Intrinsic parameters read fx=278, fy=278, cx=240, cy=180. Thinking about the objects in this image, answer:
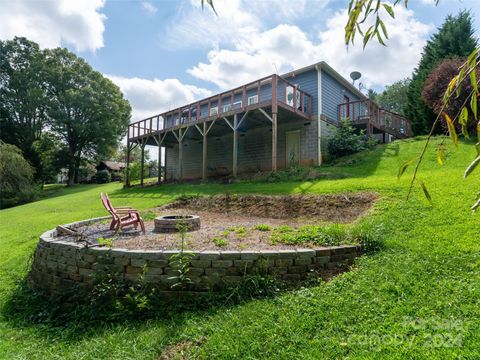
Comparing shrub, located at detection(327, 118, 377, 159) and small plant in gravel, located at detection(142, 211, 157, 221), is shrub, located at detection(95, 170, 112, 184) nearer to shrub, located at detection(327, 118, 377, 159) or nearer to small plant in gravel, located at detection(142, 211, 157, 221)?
small plant in gravel, located at detection(142, 211, 157, 221)

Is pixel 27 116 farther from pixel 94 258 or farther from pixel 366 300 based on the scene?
pixel 366 300

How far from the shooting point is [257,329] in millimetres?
2791

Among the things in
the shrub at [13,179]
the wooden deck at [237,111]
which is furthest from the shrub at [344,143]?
the shrub at [13,179]

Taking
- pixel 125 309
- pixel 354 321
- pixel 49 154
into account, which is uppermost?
pixel 49 154

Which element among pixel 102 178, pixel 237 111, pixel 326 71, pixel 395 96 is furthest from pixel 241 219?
pixel 395 96

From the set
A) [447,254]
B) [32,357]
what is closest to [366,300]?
[447,254]

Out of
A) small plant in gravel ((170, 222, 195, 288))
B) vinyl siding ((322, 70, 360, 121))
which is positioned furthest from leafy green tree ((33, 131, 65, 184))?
small plant in gravel ((170, 222, 195, 288))

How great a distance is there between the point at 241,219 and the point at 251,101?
10371 mm

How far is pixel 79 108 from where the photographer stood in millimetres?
27875

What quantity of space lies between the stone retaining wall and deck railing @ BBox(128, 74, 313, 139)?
8429mm

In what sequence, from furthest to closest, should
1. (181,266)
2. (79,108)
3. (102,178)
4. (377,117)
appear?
(102,178), (79,108), (377,117), (181,266)

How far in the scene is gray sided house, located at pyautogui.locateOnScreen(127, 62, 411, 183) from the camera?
12.5m

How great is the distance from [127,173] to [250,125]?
366 inches

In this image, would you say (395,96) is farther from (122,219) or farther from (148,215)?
(122,219)
